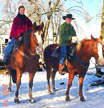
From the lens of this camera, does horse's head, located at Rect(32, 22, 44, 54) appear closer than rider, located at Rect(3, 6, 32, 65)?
Yes

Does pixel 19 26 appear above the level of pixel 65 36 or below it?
above

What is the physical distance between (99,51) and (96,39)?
445mm

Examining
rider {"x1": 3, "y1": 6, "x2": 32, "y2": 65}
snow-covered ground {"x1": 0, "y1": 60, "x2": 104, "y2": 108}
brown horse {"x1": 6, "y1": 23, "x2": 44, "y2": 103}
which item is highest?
rider {"x1": 3, "y1": 6, "x2": 32, "y2": 65}

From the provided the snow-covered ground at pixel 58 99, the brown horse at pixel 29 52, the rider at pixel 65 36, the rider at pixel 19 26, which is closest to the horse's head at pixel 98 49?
the rider at pixel 65 36

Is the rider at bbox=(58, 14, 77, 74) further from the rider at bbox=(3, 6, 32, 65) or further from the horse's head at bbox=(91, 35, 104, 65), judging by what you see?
the rider at bbox=(3, 6, 32, 65)

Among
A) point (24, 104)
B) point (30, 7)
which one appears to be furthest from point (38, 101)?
point (30, 7)

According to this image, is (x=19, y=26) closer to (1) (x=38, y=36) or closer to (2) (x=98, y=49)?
(1) (x=38, y=36)

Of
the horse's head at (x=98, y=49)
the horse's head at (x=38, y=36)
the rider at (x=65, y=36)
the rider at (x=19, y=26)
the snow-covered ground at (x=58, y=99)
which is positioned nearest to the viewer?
the horse's head at (x=38, y=36)

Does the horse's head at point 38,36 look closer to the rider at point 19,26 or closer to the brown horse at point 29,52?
the brown horse at point 29,52

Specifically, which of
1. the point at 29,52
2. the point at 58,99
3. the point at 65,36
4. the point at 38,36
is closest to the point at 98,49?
the point at 65,36

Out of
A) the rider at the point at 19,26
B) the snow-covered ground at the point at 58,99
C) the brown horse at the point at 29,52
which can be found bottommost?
the snow-covered ground at the point at 58,99

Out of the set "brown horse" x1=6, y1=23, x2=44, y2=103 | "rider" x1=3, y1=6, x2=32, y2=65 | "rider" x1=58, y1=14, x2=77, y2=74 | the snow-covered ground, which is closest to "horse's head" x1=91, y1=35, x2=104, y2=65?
"rider" x1=58, y1=14, x2=77, y2=74

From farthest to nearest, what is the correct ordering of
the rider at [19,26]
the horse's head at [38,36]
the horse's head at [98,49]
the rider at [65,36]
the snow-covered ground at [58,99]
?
1. the rider at [65,36]
2. the rider at [19,26]
3. the snow-covered ground at [58,99]
4. the horse's head at [98,49]
5. the horse's head at [38,36]

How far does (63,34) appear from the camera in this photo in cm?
581
